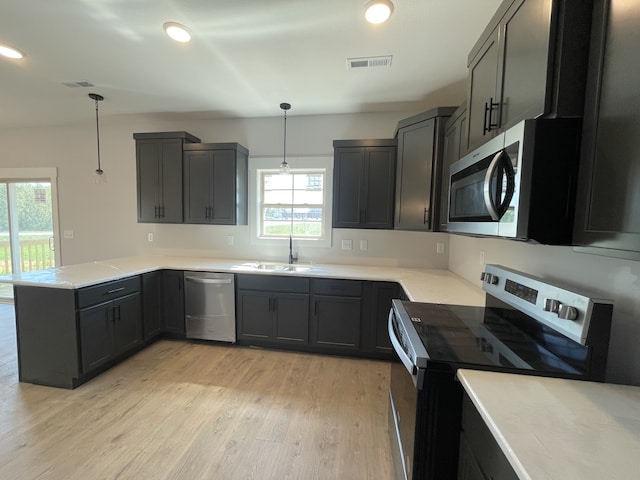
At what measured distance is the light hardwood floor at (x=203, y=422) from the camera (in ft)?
5.39

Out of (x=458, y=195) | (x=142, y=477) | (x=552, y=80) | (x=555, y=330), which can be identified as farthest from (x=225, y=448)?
(x=552, y=80)

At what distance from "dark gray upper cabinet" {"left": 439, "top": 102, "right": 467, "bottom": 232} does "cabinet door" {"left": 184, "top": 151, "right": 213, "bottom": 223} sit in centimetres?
253

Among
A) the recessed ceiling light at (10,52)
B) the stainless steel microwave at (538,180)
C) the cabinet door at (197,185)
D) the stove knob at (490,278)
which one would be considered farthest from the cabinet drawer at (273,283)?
the recessed ceiling light at (10,52)

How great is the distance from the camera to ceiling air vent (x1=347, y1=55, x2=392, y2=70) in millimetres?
2170

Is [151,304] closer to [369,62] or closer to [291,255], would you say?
[291,255]

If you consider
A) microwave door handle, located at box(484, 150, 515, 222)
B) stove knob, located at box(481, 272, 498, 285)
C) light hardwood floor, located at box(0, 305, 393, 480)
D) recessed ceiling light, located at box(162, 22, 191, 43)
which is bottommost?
light hardwood floor, located at box(0, 305, 393, 480)

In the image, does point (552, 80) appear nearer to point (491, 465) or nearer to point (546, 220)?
point (546, 220)

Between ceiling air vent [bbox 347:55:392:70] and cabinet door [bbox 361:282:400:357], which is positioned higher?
ceiling air vent [bbox 347:55:392:70]

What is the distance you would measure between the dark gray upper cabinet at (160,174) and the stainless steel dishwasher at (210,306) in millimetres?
860

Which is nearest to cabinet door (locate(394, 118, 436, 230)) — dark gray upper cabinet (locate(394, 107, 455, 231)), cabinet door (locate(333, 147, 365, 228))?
dark gray upper cabinet (locate(394, 107, 455, 231))

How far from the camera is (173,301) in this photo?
3.23 m

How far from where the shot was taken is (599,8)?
84cm

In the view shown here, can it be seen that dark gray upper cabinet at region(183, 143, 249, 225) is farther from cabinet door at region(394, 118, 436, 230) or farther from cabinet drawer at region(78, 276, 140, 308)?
cabinet door at region(394, 118, 436, 230)

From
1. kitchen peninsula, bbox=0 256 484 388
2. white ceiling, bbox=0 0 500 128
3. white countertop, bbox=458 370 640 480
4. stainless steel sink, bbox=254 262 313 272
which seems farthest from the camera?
stainless steel sink, bbox=254 262 313 272
